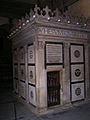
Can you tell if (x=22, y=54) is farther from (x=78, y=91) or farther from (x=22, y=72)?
(x=78, y=91)

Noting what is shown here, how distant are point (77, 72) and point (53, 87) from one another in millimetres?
934

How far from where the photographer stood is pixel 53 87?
4094 millimetres

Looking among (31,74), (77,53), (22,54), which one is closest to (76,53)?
(77,53)

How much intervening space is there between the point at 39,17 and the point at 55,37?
747mm

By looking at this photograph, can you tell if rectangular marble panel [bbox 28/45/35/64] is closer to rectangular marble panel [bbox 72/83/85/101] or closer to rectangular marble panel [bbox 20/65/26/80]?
rectangular marble panel [bbox 20/65/26/80]

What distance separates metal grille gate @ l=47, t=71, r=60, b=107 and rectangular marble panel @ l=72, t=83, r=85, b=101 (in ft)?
1.76

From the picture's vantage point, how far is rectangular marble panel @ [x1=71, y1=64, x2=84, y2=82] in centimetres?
438

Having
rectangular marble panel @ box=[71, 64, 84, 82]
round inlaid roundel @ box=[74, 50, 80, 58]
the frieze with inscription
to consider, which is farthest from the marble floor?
the frieze with inscription

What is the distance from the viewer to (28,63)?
4.35 meters

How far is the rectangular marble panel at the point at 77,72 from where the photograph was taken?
4375 mm

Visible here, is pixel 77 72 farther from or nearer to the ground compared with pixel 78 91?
farther from the ground

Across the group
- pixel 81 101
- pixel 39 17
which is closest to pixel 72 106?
pixel 81 101

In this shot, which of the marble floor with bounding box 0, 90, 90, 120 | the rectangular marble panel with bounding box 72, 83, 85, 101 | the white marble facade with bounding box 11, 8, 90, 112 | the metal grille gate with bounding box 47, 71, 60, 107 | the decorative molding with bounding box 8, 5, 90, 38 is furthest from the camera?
the rectangular marble panel with bounding box 72, 83, 85, 101

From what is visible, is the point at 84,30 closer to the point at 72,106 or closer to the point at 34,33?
the point at 34,33
